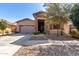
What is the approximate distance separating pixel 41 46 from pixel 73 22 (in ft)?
4.90

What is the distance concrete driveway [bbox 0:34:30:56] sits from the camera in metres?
6.35

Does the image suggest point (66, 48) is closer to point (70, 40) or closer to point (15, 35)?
point (70, 40)

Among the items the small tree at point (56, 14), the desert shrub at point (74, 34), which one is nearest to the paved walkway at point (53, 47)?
the desert shrub at point (74, 34)

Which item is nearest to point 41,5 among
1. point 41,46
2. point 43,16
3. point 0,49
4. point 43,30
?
point 43,16

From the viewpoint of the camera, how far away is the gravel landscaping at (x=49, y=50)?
6238 millimetres

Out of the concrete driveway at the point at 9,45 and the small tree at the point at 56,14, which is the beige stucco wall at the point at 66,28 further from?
the concrete driveway at the point at 9,45

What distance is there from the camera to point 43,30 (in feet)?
23.9

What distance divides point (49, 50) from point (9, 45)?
1.61m

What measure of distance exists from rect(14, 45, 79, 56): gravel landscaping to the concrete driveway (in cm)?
24

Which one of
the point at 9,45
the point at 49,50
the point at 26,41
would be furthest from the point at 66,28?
the point at 9,45

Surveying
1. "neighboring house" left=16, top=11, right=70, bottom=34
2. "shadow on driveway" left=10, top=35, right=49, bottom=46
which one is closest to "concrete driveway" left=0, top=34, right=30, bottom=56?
"shadow on driveway" left=10, top=35, right=49, bottom=46

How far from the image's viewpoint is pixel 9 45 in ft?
23.7

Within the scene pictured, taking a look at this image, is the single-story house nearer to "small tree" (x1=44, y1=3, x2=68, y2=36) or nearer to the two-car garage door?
the two-car garage door

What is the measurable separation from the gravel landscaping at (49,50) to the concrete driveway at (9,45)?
0.24 metres
